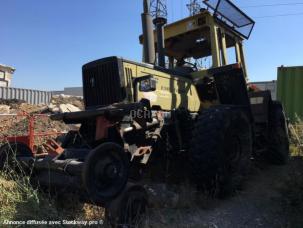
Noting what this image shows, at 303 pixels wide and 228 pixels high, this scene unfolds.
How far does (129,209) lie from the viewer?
356cm

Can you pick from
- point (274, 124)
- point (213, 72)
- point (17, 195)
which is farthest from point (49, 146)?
point (274, 124)

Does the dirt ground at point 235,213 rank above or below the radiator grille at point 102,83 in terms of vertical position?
below

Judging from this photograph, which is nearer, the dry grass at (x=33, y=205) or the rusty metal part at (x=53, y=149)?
the dry grass at (x=33, y=205)

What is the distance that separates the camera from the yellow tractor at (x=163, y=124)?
3.63 m

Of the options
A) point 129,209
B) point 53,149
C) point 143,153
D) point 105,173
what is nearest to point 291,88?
point 143,153

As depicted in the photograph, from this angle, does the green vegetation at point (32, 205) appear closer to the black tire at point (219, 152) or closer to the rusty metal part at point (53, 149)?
the rusty metal part at point (53, 149)

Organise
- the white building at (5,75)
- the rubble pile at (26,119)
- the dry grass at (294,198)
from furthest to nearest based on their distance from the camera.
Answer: the white building at (5,75) < the rubble pile at (26,119) < the dry grass at (294,198)

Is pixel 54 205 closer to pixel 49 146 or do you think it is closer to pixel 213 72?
pixel 49 146

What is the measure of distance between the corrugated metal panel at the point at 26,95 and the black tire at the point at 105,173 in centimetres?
1868

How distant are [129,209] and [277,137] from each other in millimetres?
4271

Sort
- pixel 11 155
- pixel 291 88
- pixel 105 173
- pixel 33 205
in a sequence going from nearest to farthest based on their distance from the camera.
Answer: pixel 105 173 < pixel 33 205 < pixel 11 155 < pixel 291 88

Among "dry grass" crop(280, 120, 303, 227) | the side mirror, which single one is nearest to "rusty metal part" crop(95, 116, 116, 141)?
the side mirror

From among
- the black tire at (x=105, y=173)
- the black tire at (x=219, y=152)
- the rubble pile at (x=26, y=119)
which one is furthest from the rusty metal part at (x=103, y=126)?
the rubble pile at (x=26, y=119)

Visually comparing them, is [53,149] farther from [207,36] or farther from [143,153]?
[207,36]
